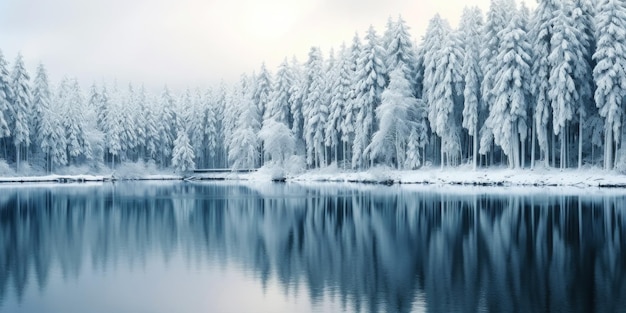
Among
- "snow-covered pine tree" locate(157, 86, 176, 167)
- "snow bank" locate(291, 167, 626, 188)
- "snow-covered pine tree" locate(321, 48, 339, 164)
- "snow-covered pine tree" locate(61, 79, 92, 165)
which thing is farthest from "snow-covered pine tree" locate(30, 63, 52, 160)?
"snow bank" locate(291, 167, 626, 188)

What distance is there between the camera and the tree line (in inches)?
2165

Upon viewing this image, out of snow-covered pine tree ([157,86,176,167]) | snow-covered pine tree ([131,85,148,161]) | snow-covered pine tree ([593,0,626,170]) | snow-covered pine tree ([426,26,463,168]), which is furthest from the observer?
snow-covered pine tree ([157,86,176,167])

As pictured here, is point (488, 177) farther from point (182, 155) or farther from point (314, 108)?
point (182, 155)

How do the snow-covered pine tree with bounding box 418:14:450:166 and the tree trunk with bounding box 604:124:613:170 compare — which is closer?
the tree trunk with bounding box 604:124:613:170

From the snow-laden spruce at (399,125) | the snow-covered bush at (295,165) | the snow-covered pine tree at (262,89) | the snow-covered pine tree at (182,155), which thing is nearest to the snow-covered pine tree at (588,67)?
the snow-laden spruce at (399,125)

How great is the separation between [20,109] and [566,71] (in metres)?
62.0

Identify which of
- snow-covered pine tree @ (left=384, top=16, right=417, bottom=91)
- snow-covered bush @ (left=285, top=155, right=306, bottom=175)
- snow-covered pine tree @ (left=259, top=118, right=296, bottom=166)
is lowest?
snow-covered bush @ (left=285, top=155, right=306, bottom=175)

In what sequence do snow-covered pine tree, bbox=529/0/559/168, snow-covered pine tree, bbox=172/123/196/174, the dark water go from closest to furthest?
the dark water → snow-covered pine tree, bbox=529/0/559/168 → snow-covered pine tree, bbox=172/123/196/174

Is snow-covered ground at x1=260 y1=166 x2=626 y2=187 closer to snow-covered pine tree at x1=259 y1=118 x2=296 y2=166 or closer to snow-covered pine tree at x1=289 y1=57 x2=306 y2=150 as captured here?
snow-covered pine tree at x1=259 y1=118 x2=296 y2=166

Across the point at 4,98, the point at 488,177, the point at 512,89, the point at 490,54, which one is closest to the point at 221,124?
the point at 4,98

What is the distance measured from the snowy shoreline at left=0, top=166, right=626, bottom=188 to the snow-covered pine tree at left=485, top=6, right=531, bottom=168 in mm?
2466

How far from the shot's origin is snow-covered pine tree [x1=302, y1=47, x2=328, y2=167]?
258 feet

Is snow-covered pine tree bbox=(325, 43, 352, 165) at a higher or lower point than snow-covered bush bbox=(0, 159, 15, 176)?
higher

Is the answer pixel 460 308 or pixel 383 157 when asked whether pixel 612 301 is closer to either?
pixel 460 308
